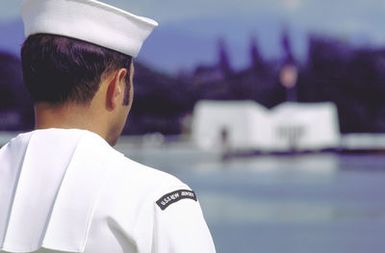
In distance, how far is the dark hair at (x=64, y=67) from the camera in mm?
543

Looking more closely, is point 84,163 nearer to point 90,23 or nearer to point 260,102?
point 90,23

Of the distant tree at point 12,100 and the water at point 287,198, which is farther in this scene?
the distant tree at point 12,100

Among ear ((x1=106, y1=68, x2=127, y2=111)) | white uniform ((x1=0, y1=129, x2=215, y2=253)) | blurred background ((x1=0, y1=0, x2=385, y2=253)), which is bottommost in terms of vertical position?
blurred background ((x1=0, y1=0, x2=385, y2=253))

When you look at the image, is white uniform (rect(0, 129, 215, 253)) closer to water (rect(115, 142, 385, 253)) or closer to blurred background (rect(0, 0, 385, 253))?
water (rect(115, 142, 385, 253))

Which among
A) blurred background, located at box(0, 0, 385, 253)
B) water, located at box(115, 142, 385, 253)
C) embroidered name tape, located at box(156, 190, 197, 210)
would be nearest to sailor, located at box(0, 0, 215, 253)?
embroidered name tape, located at box(156, 190, 197, 210)

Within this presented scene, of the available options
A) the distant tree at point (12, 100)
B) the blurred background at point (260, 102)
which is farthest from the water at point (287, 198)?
the distant tree at point (12, 100)

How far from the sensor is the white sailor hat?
558mm

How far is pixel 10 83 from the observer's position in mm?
15180

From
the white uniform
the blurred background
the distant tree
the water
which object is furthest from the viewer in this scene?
the distant tree

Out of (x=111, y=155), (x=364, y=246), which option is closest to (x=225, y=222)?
(x=364, y=246)

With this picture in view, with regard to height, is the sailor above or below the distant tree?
above

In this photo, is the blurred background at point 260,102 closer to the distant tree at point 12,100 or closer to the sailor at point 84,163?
the distant tree at point 12,100

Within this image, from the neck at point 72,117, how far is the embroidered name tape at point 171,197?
6cm

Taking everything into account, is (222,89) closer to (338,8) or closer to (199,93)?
(199,93)
